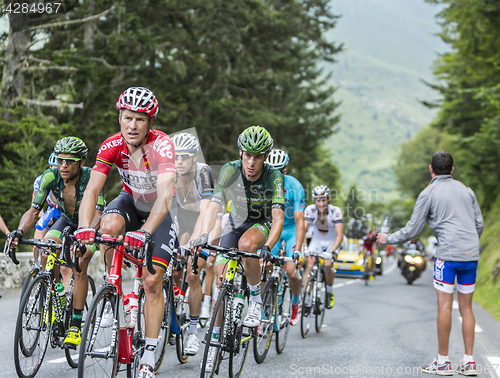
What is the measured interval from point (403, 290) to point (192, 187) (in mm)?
12438

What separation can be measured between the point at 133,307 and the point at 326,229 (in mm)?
6019

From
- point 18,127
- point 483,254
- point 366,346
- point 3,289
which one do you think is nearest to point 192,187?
point 366,346

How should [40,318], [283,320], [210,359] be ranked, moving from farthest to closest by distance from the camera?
[283,320]
[40,318]
[210,359]

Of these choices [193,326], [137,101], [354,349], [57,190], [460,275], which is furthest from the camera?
[354,349]

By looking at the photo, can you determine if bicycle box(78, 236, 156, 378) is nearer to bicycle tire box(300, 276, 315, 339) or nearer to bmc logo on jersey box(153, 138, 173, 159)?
bmc logo on jersey box(153, 138, 173, 159)

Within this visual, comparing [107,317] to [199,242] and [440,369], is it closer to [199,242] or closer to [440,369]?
[199,242]

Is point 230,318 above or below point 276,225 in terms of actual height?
below

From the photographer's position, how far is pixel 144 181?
455 centimetres

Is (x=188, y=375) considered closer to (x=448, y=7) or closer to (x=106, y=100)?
(x=106, y=100)

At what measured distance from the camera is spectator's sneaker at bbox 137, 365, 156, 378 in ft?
13.3

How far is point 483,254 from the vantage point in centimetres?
A: 2498

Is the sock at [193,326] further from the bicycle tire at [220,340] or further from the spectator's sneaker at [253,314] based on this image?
the bicycle tire at [220,340]

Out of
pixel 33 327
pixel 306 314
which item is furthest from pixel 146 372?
pixel 306 314

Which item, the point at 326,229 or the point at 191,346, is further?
the point at 326,229
